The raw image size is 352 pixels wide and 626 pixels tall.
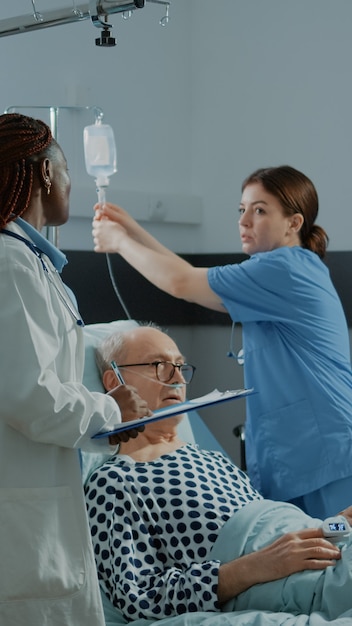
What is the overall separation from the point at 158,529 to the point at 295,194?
110 centimetres

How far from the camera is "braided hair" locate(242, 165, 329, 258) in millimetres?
2709

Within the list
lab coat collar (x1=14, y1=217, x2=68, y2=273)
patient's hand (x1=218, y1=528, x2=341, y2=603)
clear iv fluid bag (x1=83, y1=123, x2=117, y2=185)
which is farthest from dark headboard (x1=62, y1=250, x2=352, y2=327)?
lab coat collar (x1=14, y1=217, x2=68, y2=273)

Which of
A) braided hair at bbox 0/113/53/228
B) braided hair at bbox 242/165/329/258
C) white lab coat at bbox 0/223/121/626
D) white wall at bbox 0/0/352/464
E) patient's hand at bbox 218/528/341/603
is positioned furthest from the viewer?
white wall at bbox 0/0/352/464

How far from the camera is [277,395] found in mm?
2580

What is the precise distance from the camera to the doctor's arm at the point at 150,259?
2.72m

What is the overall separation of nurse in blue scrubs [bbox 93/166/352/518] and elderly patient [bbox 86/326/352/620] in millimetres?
235

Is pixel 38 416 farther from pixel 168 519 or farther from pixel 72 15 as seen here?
pixel 72 15

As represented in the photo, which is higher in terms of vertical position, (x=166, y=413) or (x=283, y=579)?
(x=166, y=413)

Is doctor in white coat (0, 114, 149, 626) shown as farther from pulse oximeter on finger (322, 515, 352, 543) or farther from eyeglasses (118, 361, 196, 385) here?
eyeglasses (118, 361, 196, 385)

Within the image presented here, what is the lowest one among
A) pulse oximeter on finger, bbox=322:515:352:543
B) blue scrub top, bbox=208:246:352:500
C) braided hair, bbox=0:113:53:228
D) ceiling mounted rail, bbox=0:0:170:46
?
pulse oximeter on finger, bbox=322:515:352:543

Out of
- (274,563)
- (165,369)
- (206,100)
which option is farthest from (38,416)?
(206,100)

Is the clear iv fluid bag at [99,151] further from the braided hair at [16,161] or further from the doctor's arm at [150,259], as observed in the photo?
the braided hair at [16,161]

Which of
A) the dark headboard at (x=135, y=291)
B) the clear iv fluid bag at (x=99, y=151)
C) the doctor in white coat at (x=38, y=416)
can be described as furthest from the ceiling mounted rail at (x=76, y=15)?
the dark headboard at (x=135, y=291)

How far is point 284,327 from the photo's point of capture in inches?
103
